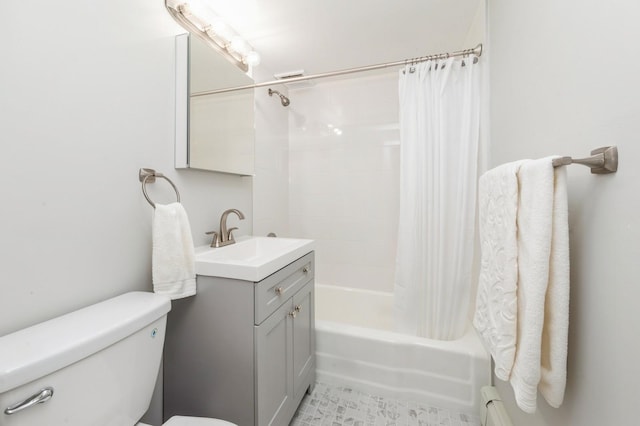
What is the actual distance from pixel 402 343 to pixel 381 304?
772mm

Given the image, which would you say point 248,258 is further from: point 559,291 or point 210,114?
point 559,291

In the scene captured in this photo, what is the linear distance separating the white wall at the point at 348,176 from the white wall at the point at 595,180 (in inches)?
51.9

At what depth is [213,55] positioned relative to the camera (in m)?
1.42

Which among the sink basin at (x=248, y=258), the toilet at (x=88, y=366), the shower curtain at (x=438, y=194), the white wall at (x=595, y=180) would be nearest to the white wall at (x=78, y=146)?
the toilet at (x=88, y=366)

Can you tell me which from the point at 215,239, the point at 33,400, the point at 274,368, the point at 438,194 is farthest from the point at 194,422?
the point at 438,194

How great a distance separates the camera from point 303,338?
4.58 ft

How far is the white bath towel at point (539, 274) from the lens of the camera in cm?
64

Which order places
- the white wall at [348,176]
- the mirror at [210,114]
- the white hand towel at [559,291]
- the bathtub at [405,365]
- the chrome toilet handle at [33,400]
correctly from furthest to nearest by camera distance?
the white wall at [348,176], the bathtub at [405,365], the mirror at [210,114], the white hand towel at [559,291], the chrome toilet handle at [33,400]

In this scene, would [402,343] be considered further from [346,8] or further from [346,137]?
[346,8]

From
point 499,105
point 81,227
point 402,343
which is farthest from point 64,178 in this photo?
point 499,105

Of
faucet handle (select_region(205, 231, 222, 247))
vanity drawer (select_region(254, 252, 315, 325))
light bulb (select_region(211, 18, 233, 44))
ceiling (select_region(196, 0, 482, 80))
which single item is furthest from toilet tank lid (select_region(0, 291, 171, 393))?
ceiling (select_region(196, 0, 482, 80))

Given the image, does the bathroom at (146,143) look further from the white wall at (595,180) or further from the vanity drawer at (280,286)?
the vanity drawer at (280,286)

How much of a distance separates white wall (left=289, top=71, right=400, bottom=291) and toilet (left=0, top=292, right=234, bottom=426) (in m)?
1.64

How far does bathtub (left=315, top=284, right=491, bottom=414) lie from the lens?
1.37 meters
